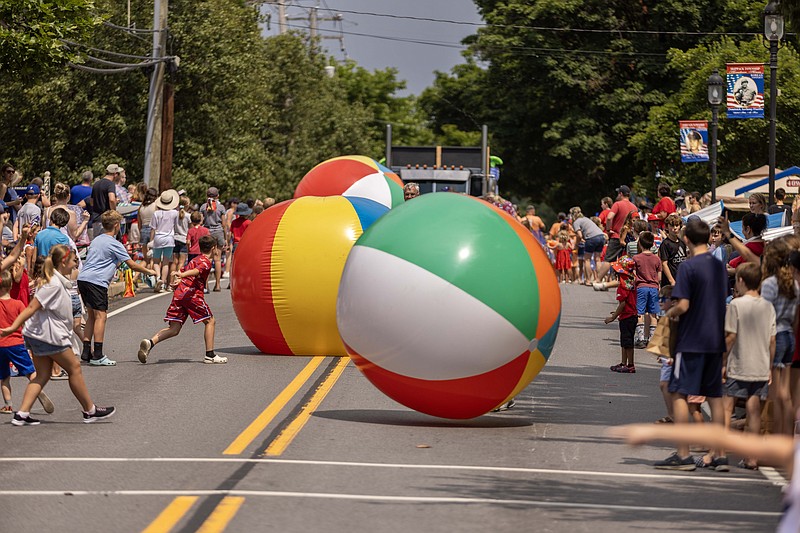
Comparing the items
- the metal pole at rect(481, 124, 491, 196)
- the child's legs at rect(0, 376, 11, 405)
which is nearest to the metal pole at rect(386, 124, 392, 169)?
the metal pole at rect(481, 124, 491, 196)

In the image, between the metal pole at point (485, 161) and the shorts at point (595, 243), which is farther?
the metal pole at point (485, 161)

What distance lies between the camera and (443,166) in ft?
127

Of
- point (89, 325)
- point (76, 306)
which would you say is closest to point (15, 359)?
point (89, 325)

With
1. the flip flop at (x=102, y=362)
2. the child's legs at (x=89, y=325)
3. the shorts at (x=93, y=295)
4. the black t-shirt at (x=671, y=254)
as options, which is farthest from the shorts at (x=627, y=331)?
the child's legs at (x=89, y=325)

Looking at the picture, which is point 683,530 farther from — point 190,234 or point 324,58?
point 324,58

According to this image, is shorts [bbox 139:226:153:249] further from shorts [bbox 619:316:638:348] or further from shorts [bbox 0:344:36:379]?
shorts [bbox 0:344:36:379]

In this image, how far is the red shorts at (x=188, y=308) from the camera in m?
15.9

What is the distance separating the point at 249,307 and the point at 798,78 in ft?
91.0

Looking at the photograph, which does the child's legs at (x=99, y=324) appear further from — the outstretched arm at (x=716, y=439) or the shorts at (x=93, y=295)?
the outstretched arm at (x=716, y=439)

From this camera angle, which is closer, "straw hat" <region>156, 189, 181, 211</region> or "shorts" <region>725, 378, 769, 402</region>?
"shorts" <region>725, 378, 769, 402</region>

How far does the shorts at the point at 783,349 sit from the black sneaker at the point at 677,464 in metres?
1.11

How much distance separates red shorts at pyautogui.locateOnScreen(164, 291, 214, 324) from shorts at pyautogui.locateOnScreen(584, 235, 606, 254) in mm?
14373

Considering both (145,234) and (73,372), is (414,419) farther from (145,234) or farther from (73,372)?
(145,234)

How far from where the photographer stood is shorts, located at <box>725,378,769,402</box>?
419 inches
